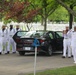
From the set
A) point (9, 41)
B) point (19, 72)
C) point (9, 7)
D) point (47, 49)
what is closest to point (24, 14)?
point (9, 41)

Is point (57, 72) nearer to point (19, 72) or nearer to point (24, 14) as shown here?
point (19, 72)

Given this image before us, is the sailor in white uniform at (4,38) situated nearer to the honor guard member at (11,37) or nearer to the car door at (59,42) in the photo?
the honor guard member at (11,37)

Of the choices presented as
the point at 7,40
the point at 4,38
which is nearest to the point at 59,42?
the point at 7,40

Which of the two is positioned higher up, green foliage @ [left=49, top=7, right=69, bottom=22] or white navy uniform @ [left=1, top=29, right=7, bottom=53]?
green foliage @ [left=49, top=7, right=69, bottom=22]

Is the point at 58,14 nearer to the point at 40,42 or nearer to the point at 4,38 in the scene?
the point at 4,38

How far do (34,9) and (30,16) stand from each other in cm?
100

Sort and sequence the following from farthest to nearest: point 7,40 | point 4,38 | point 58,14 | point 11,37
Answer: point 58,14
point 11,37
point 7,40
point 4,38

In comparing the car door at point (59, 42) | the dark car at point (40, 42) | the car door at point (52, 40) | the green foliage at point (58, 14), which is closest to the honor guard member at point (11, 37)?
the dark car at point (40, 42)

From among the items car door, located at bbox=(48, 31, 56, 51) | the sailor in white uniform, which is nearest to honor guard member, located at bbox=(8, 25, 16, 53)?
the sailor in white uniform

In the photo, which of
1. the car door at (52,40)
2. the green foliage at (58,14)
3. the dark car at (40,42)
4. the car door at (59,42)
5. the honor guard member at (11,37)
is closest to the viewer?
the dark car at (40,42)

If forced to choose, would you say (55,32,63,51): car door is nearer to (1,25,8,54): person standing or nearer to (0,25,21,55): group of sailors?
(0,25,21,55): group of sailors

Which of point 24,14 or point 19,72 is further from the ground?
point 24,14

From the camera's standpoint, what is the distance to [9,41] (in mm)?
21359

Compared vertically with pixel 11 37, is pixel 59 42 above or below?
below
